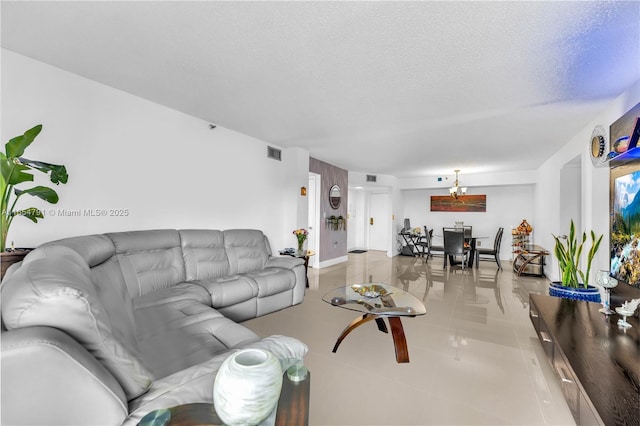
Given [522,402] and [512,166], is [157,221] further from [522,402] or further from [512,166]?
[512,166]

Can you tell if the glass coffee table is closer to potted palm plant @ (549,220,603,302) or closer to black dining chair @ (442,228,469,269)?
potted palm plant @ (549,220,603,302)

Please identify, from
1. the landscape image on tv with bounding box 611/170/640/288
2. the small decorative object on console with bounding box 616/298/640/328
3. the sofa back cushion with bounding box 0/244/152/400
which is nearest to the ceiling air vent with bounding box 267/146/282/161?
the sofa back cushion with bounding box 0/244/152/400

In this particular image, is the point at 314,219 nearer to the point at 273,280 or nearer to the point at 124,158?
the point at 273,280

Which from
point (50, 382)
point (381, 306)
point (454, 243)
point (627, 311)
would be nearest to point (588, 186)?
point (627, 311)

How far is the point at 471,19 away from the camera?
5.59 feet

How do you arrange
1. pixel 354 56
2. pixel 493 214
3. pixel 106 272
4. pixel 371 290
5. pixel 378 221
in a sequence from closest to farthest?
1. pixel 106 272
2. pixel 354 56
3. pixel 371 290
4. pixel 493 214
5. pixel 378 221

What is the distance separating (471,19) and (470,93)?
116cm

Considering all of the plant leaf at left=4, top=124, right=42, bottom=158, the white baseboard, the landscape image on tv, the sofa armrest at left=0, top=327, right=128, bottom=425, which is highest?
the plant leaf at left=4, top=124, right=42, bottom=158

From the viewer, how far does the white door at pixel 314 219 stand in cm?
619

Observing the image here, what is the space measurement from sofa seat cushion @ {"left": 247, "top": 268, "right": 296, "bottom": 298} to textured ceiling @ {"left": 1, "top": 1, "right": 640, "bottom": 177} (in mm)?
1979

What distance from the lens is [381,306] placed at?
235 cm

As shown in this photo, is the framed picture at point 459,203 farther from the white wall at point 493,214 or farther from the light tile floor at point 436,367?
the light tile floor at point 436,367

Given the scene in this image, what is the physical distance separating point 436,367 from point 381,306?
605mm

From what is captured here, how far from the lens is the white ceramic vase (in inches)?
31.6
